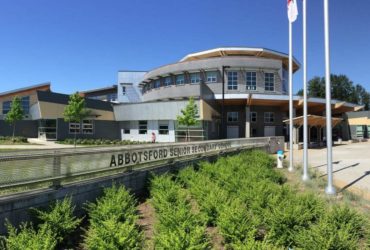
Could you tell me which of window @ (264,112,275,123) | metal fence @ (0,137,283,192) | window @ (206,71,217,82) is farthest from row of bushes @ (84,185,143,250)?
window @ (264,112,275,123)

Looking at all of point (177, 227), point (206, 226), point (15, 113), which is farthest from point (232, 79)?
point (177, 227)

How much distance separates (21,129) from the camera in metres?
47.1

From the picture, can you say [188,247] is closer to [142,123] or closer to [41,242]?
[41,242]

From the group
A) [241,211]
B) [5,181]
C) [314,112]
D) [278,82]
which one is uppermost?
[278,82]

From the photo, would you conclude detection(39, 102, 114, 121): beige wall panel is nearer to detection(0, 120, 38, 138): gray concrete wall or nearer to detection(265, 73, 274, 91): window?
detection(0, 120, 38, 138): gray concrete wall

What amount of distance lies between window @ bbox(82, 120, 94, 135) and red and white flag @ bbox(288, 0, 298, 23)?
114ft

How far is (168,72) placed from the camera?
1956 inches

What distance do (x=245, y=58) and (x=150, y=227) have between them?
4043 centimetres

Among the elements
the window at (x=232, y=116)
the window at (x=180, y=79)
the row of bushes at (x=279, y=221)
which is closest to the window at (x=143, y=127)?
the window at (x=180, y=79)

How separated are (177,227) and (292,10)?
14980 mm

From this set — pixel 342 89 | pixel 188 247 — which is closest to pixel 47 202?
pixel 188 247

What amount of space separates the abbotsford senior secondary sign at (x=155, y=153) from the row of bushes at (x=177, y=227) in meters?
1.69

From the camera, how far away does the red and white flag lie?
17359 mm

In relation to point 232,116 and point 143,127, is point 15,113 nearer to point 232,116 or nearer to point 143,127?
point 143,127
